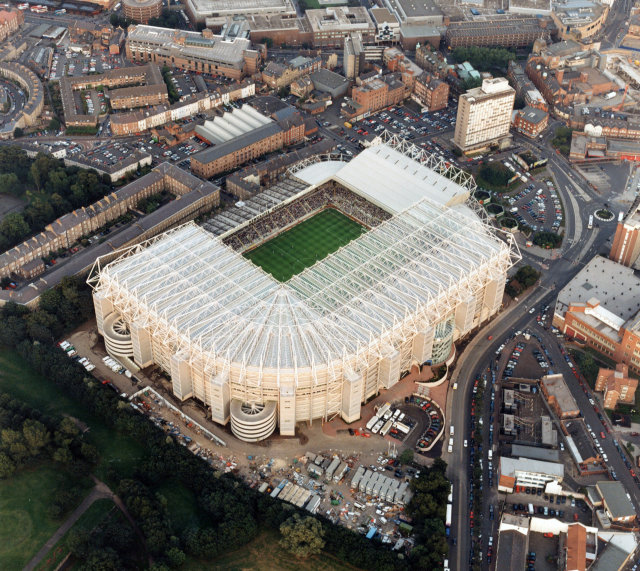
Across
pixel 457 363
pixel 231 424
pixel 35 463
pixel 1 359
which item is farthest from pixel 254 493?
pixel 1 359

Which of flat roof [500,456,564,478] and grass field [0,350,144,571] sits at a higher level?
flat roof [500,456,564,478]

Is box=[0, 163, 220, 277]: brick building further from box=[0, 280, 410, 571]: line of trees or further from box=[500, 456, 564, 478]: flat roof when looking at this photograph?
box=[500, 456, 564, 478]: flat roof

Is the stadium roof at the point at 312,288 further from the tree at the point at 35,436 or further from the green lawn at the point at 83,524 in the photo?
the green lawn at the point at 83,524

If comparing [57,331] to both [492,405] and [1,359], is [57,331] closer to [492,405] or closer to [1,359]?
[1,359]

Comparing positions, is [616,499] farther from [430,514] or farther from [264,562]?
[264,562]

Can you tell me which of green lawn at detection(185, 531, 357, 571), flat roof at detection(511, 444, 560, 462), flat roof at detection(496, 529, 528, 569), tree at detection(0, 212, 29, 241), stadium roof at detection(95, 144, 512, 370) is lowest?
green lawn at detection(185, 531, 357, 571)

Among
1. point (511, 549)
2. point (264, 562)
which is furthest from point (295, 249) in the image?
point (511, 549)

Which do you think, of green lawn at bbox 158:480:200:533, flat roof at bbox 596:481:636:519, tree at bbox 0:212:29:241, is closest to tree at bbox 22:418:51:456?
green lawn at bbox 158:480:200:533
